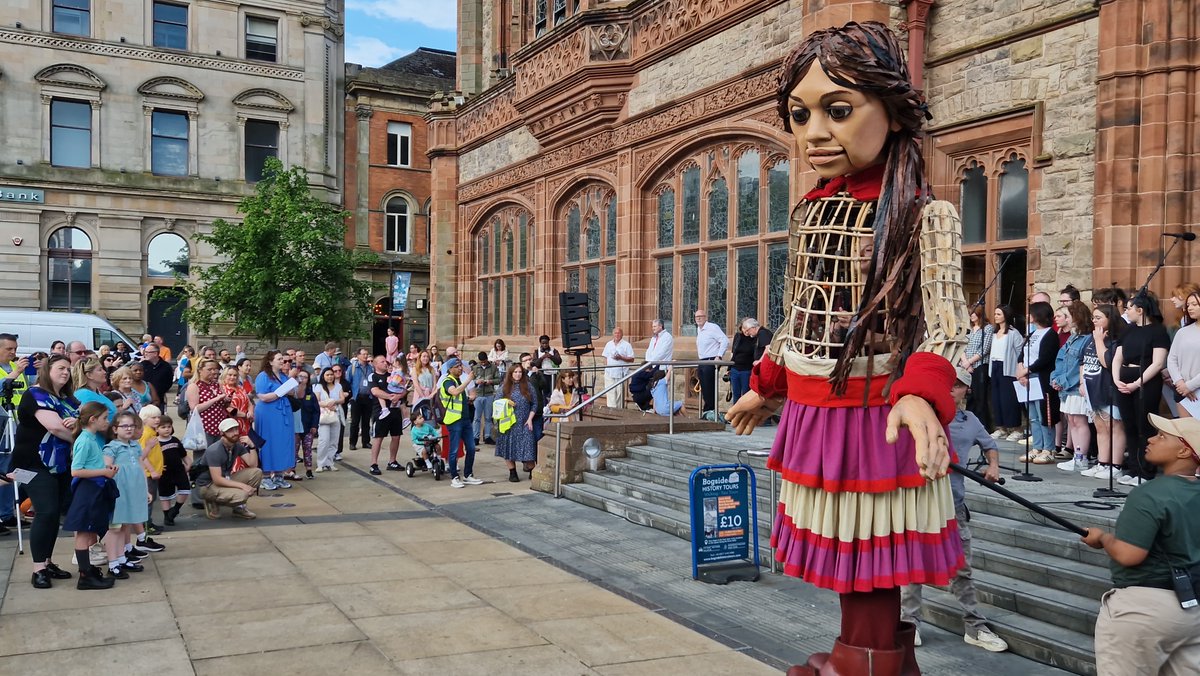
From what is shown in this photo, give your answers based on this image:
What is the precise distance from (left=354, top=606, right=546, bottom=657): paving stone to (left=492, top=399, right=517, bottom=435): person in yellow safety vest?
21.8ft

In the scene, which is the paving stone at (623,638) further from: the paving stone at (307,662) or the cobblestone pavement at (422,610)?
the paving stone at (307,662)

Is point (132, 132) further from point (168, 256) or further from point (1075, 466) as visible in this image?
point (1075, 466)

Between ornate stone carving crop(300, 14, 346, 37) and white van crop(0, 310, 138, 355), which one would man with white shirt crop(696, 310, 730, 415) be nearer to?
white van crop(0, 310, 138, 355)

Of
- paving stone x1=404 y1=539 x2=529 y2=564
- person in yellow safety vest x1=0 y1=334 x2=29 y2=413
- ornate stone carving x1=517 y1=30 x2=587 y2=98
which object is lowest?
paving stone x1=404 y1=539 x2=529 y2=564

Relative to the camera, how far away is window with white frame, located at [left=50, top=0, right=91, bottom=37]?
112 feet

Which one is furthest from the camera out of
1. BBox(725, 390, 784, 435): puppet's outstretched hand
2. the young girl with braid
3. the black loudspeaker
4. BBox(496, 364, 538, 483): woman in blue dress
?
the black loudspeaker

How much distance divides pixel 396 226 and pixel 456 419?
104ft

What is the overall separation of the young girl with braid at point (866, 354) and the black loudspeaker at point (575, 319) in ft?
36.9

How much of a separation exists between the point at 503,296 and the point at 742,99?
11.1 m

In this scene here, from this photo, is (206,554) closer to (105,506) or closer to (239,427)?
(105,506)

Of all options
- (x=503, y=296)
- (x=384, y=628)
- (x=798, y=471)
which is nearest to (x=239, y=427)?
(x=384, y=628)

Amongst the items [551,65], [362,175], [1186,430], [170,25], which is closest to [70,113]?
[170,25]

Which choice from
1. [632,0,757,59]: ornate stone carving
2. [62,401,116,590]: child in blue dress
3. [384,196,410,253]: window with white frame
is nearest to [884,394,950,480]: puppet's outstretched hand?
[62,401,116,590]: child in blue dress

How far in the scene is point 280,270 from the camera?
31.6m
